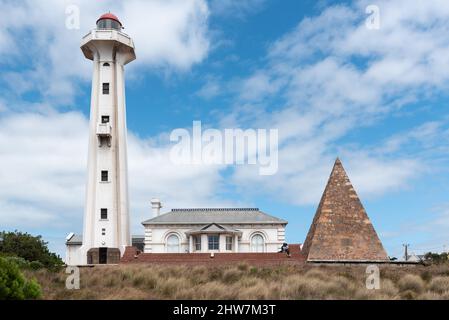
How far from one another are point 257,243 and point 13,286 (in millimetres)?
27914

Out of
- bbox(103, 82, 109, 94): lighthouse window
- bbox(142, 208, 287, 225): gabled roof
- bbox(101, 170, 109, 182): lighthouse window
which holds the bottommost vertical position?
bbox(142, 208, 287, 225): gabled roof

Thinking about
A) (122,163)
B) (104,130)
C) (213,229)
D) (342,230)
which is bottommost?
(213,229)

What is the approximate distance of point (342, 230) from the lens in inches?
870

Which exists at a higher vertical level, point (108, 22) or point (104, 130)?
point (108, 22)

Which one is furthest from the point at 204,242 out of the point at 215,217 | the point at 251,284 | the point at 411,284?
the point at 411,284

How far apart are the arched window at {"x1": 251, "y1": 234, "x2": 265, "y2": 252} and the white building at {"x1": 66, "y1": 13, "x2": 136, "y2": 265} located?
385 inches

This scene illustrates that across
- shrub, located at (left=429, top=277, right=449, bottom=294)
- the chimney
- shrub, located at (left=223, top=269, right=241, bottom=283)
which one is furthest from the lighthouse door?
shrub, located at (left=429, top=277, right=449, bottom=294)

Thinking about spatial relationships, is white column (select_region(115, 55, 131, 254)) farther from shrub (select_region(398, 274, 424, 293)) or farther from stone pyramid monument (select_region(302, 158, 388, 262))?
shrub (select_region(398, 274, 424, 293))

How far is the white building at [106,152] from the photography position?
33250mm

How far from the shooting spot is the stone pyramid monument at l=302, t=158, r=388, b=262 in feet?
71.0

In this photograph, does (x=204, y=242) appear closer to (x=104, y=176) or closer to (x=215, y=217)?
(x=215, y=217)
